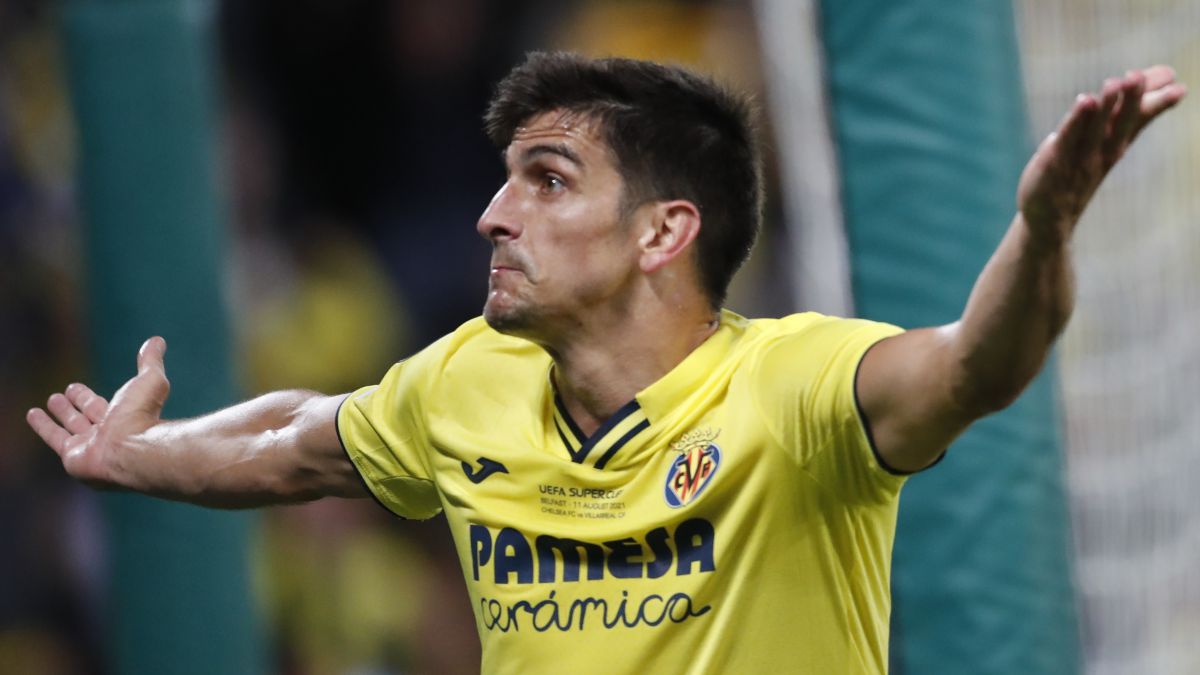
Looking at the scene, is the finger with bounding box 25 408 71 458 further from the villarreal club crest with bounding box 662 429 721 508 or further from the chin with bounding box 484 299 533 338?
the villarreal club crest with bounding box 662 429 721 508

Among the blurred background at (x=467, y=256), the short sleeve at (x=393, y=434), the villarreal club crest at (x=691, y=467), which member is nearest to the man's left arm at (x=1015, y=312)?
the villarreal club crest at (x=691, y=467)

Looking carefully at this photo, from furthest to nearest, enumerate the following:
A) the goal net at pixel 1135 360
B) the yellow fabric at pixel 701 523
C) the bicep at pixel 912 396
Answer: the goal net at pixel 1135 360, the yellow fabric at pixel 701 523, the bicep at pixel 912 396

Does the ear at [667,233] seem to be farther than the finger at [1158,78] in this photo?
Yes

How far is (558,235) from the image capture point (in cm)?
271

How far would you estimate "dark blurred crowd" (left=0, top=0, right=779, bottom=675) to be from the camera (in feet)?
20.0

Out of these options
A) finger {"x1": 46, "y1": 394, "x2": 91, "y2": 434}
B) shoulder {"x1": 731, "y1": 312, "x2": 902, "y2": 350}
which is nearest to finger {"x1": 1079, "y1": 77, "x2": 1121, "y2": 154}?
shoulder {"x1": 731, "y1": 312, "x2": 902, "y2": 350}

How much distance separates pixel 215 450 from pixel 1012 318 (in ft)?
4.92

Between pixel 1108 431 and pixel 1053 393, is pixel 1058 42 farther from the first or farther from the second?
pixel 1053 393

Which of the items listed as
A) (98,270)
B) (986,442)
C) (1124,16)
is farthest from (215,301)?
(1124,16)

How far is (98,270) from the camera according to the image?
15.2ft

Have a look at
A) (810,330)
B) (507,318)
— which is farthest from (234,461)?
(810,330)

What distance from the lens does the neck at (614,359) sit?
2.73 metres

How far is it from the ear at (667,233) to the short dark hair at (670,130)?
0.08 feet

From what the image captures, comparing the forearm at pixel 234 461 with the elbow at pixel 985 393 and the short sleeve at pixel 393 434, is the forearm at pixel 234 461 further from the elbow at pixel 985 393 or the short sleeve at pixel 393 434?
the elbow at pixel 985 393
